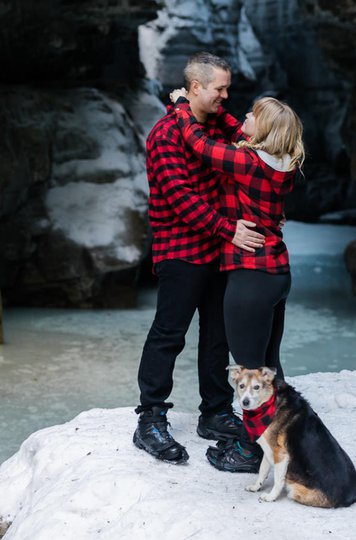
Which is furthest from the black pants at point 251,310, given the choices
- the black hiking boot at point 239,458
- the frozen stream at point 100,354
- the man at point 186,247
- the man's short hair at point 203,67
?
the frozen stream at point 100,354

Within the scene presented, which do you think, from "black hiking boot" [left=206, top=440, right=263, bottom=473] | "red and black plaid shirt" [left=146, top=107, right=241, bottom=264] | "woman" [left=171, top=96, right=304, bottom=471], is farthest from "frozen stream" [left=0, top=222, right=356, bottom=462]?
"woman" [left=171, top=96, right=304, bottom=471]

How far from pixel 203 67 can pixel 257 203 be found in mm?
531

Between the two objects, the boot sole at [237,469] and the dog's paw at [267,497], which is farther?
the boot sole at [237,469]

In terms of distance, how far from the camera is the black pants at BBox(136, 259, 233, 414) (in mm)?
3561

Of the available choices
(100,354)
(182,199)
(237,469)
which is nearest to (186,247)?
(182,199)

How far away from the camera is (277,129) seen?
3.23m

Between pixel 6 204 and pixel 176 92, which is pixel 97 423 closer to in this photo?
pixel 176 92

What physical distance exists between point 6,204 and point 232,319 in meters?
5.44

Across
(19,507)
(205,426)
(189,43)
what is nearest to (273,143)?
(205,426)

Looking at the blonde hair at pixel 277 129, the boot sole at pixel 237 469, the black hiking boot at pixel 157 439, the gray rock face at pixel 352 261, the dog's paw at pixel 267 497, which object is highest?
the blonde hair at pixel 277 129

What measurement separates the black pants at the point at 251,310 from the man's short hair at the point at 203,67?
712mm

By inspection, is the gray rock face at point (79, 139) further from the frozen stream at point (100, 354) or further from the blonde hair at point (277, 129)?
the blonde hair at point (277, 129)

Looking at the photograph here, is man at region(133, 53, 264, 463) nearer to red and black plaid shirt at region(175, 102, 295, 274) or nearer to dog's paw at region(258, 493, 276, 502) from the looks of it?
red and black plaid shirt at region(175, 102, 295, 274)

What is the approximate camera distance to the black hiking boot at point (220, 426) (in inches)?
148
